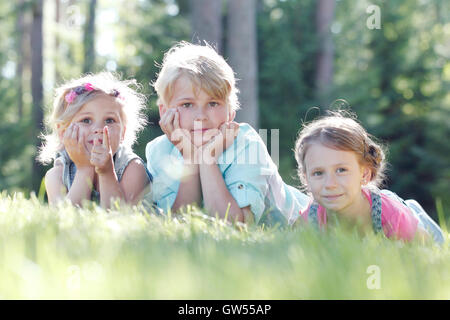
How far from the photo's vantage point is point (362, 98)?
51.9 feet

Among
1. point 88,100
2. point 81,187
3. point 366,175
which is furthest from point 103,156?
point 366,175

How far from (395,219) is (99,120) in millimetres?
2129

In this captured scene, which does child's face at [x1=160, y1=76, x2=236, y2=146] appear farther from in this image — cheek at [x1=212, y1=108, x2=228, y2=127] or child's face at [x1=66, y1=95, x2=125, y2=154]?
child's face at [x1=66, y1=95, x2=125, y2=154]

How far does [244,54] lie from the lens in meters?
10.6

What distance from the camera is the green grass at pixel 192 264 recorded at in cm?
130

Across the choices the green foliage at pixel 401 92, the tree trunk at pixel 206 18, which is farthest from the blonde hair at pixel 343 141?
the green foliage at pixel 401 92

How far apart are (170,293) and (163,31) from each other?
13948 millimetres

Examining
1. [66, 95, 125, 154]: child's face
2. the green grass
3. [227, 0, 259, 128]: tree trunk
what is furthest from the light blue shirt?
[227, 0, 259, 128]: tree trunk

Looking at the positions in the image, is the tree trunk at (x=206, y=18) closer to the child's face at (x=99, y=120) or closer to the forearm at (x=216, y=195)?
the child's face at (x=99, y=120)

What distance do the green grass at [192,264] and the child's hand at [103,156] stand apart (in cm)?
106

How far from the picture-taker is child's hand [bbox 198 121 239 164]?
339 centimetres

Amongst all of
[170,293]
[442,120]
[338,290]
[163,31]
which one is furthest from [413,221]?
[442,120]

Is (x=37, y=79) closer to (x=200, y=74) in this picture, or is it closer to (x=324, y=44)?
(x=324, y=44)
